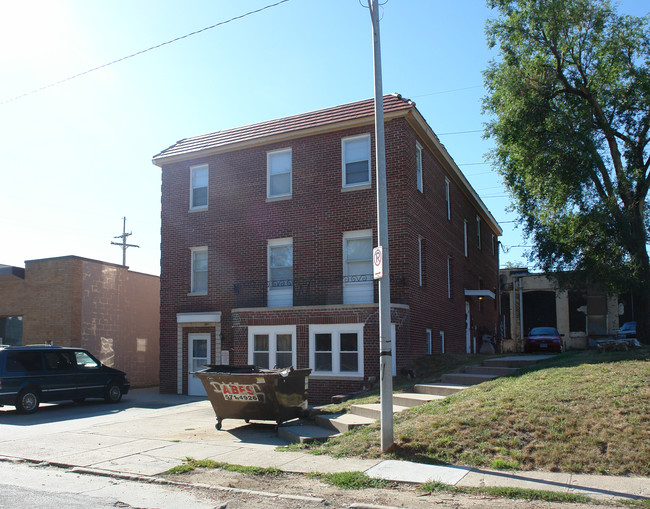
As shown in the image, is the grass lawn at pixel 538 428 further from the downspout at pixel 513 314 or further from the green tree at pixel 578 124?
the downspout at pixel 513 314

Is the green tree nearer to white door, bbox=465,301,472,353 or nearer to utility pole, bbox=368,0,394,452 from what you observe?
white door, bbox=465,301,472,353

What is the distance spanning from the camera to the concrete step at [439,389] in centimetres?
1313

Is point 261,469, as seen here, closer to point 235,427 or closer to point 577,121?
point 235,427

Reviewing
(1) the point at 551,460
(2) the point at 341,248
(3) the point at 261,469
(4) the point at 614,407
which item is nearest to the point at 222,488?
(3) the point at 261,469

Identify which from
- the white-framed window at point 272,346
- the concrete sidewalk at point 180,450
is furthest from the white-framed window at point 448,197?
the concrete sidewalk at point 180,450

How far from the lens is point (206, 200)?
21078mm

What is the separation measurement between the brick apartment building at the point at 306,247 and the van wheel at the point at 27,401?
5.29m

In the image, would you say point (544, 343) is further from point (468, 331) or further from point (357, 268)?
point (357, 268)

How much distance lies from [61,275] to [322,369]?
11391mm

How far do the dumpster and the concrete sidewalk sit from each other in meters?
0.43

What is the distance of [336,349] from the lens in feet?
55.5

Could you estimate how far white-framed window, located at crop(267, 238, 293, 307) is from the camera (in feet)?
61.9

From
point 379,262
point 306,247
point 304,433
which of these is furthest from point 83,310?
point 379,262

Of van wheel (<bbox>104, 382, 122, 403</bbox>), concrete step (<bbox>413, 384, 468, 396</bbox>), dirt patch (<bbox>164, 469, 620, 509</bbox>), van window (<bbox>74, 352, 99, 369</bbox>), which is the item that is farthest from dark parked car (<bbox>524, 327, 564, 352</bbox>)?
dirt patch (<bbox>164, 469, 620, 509</bbox>)
